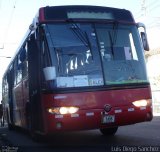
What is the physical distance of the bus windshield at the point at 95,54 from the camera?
9817 mm

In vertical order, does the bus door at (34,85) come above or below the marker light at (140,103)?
above

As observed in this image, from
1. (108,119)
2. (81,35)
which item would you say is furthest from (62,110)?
(81,35)

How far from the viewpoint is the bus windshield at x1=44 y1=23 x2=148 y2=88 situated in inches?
387

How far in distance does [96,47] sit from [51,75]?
1.32 metres

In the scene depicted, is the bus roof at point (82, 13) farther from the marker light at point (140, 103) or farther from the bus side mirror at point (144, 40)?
the marker light at point (140, 103)

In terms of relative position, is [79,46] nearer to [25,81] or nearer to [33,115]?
[33,115]

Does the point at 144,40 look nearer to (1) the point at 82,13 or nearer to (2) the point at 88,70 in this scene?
(1) the point at 82,13

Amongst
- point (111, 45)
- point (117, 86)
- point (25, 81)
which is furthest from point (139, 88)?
point (25, 81)

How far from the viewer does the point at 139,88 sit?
10188 millimetres

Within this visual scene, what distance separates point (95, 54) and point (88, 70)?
438mm

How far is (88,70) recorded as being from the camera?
9891mm

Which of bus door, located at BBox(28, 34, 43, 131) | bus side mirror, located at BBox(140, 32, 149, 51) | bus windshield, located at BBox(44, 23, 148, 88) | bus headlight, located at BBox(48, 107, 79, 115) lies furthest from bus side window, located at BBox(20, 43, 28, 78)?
bus side mirror, located at BBox(140, 32, 149, 51)

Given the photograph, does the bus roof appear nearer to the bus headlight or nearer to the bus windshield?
the bus windshield

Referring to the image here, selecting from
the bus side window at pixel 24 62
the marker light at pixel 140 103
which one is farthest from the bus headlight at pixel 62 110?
the bus side window at pixel 24 62
